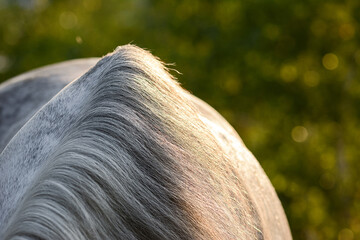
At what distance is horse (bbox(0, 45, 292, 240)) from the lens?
131 cm

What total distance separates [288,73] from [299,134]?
795mm

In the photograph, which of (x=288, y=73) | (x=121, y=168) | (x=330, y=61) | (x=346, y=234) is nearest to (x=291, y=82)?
(x=288, y=73)

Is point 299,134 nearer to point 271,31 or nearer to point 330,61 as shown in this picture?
point 330,61

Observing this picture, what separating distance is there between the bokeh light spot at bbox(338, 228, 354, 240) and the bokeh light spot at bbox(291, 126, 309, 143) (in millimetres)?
1245

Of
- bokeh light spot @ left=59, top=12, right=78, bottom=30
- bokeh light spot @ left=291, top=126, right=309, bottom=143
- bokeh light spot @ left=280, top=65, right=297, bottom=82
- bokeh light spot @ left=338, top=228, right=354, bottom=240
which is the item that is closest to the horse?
bokeh light spot @ left=338, top=228, right=354, bottom=240

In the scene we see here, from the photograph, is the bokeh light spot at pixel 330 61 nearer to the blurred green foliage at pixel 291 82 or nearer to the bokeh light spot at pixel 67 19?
the blurred green foliage at pixel 291 82

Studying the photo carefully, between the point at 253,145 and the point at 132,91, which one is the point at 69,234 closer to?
the point at 132,91

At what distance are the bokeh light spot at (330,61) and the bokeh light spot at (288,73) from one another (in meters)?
0.38

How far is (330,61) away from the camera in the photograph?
8586mm

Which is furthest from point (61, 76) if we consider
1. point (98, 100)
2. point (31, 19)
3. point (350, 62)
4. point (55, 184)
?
point (31, 19)

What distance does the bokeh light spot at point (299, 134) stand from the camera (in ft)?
28.5

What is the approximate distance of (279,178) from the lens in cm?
823

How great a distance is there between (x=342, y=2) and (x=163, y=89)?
22.5 ft

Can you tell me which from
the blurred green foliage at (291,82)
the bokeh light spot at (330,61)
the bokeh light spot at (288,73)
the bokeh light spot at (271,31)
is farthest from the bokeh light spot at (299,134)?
the bokeh light spot at (271,31)
